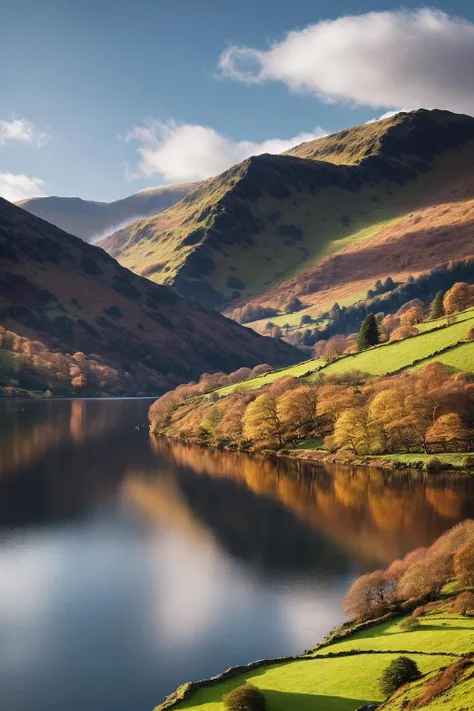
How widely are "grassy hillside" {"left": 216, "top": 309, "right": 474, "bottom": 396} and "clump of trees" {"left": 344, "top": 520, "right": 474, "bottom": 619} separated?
80.0 meters

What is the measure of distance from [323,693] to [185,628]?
61.7 feet

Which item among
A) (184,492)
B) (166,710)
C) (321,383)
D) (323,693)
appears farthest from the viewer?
(321,383)

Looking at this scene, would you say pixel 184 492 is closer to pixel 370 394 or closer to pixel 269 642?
pixel 370 394

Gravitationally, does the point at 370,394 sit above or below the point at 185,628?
above

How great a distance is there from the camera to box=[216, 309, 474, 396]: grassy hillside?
439 feet

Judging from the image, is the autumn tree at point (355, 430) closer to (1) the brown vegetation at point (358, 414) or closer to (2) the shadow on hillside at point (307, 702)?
(1) the brown vegetation at point (358, 414)

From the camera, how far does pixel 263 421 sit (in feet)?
453

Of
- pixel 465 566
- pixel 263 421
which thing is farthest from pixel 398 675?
pixel 263 421

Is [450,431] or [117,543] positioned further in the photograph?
[450,431]

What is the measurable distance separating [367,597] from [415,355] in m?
98.1

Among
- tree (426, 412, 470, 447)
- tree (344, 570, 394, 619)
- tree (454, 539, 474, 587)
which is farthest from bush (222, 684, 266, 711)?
tree (426, 412, 470, 447)

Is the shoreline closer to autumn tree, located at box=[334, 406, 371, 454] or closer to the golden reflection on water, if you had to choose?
the golden reflection on water

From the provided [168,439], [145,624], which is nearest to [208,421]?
[168,439]

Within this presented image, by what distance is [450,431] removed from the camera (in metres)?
110
